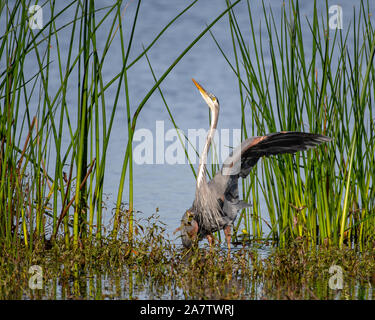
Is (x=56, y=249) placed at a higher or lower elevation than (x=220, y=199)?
lower

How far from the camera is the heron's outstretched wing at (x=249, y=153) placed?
4.32 meters

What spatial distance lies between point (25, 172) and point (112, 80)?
1188mm

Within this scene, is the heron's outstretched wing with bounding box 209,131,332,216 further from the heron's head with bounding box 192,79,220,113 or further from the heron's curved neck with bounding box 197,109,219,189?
the heron's head with bounding box 192,79,220,113

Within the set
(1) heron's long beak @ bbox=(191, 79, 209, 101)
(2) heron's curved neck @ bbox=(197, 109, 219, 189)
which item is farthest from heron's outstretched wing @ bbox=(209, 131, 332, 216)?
(1) heron's long beak @ bbox=(191, 79, 209, 101)

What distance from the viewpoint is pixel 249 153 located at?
4.68 m

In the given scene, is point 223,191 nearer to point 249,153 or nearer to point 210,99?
point 249,153

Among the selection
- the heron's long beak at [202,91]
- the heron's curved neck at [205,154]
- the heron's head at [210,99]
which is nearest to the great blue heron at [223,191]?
the heron's curved neck at [205,154]

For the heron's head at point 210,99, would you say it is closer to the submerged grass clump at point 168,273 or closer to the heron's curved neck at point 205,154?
the heron's curved neck at point 205,154

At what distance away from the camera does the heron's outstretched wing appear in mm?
4316

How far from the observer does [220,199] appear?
4.94m

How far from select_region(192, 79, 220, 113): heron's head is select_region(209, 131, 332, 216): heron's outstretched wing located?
104cm

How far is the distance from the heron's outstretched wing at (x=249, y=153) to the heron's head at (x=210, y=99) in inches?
41.0
